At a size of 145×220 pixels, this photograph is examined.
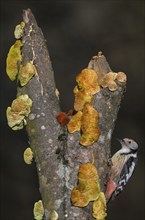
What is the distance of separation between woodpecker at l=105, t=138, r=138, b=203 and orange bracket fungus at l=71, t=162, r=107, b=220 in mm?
576

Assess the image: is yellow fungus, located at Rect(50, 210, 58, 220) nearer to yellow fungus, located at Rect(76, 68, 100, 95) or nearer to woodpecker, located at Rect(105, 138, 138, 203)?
yellow fungus, located at Rect(76, 68, 100, 95)

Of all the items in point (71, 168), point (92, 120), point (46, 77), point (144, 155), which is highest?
point (46, 77)

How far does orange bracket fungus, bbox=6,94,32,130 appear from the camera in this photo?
10.2 ft

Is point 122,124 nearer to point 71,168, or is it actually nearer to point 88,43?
point 88,43

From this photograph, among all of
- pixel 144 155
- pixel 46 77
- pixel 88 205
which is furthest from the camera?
pixel 144 155

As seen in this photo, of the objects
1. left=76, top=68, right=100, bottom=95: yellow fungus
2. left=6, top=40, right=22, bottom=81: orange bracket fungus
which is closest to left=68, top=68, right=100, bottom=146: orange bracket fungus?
left=76, top=68, right=100, bottom=95: yellow fungus

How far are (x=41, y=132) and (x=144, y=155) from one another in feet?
17.8

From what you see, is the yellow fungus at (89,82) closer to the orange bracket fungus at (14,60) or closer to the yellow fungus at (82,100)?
the yellow fungus at (82,100)

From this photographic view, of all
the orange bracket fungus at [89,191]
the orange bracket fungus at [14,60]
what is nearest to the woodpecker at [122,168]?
the orange bracket fungus at [89,191]

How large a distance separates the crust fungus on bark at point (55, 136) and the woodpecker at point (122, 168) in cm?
59

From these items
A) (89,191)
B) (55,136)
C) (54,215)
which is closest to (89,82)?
(55,136)

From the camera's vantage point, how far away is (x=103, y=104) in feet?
10.1

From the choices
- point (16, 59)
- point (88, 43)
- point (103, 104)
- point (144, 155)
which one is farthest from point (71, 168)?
point (88, 43)

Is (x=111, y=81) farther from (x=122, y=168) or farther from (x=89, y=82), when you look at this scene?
(x=122, y=168)
